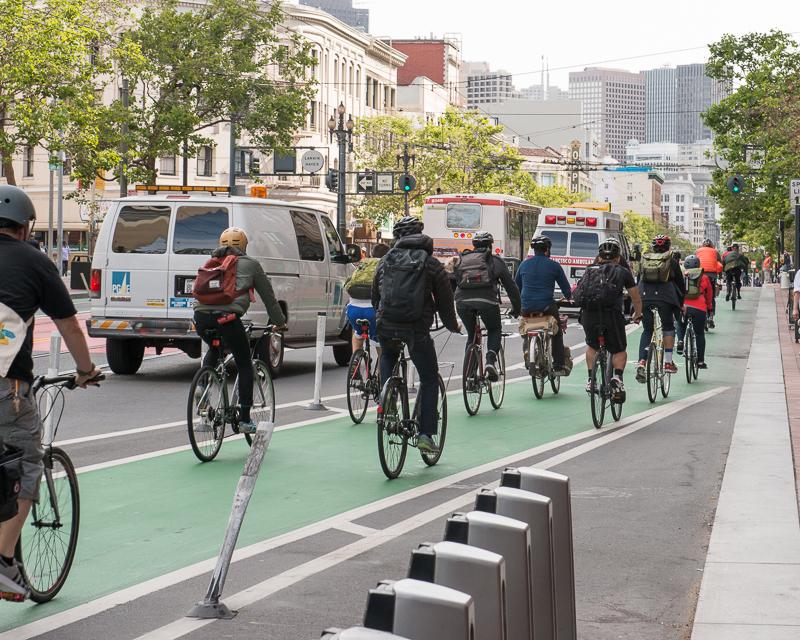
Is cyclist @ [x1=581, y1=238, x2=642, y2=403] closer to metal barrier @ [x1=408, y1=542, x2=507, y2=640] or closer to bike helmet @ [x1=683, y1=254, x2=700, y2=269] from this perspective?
bike helmet @ [x1=683, y1=254, x2=700, y2=269]

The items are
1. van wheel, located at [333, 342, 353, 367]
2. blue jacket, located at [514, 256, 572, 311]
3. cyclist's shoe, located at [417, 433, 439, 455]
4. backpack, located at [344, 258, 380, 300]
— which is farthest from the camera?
van wheel, located at [333, 342, 353, 367]

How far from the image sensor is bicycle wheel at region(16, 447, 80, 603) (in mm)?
6199

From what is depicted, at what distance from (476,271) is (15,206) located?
→ 929 cm

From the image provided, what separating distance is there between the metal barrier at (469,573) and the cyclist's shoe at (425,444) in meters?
6.95

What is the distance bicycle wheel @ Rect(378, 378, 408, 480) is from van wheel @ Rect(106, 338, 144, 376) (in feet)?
27.0

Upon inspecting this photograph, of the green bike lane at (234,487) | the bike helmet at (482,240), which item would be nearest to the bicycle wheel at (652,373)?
the green bike lane at (234,487)

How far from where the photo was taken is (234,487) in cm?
965

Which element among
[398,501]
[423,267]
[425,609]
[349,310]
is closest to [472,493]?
[398,501]

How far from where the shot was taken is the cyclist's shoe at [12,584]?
5531 millimetres

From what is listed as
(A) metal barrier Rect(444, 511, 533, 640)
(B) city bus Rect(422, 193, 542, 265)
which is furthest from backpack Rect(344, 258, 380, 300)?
(B) city bus Rect(422, 193, 542, 265)

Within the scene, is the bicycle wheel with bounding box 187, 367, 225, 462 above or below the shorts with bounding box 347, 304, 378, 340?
below

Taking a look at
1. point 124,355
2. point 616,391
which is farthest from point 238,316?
point 124,355

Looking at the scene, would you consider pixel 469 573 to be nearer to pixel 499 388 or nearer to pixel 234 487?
pixel 234 487

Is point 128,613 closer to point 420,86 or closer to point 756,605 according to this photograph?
point 756,605
